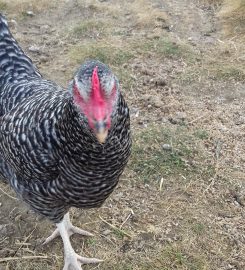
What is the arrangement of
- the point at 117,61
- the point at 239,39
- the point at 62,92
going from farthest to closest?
the point at 239,39
the point at 117,61
the point at 62,92

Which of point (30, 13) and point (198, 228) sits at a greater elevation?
point (30, 13)

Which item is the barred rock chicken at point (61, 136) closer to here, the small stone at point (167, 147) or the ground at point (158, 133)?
the ground at point (158, 133)

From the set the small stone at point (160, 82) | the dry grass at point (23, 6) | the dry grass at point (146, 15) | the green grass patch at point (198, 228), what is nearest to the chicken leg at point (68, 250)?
the green grass patch at point (198, 228)

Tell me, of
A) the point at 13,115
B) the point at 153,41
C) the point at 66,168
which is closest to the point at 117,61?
the point at 153,41

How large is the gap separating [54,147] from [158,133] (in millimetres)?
1826

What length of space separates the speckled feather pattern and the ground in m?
0.59

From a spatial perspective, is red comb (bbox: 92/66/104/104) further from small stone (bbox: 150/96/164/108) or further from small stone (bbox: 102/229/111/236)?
small stone (bbox: 150/96/164/108)

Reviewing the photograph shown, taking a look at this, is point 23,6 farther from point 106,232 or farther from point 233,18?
point 106,232

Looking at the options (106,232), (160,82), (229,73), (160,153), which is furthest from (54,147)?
(229,73)

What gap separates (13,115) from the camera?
3021 mm

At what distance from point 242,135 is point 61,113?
7.53 feet

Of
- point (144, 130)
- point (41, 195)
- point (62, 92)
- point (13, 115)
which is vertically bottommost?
point (144, 130)

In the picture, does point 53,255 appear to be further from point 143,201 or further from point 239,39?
point 239,39

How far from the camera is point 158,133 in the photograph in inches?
171
